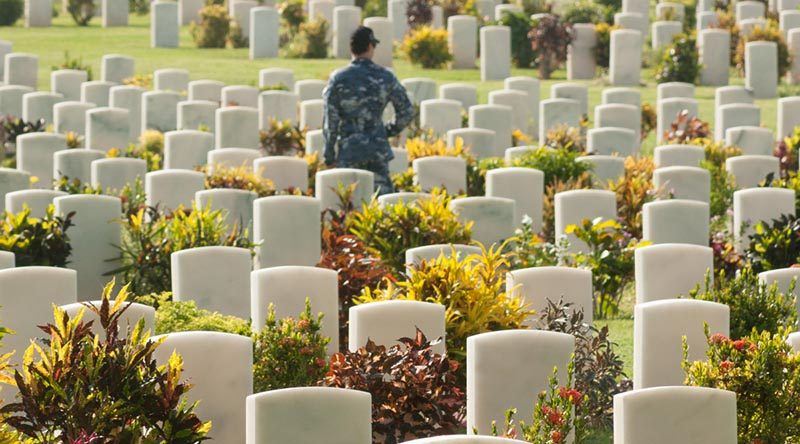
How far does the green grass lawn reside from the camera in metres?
21.7

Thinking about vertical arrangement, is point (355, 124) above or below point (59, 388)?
above

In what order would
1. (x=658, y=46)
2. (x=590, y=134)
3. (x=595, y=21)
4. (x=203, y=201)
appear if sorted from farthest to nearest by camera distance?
(x=595, y=21) < (x=658, y=46) < (x=590, y=134) < (x=203, y=201)

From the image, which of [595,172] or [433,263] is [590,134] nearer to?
[595,172]

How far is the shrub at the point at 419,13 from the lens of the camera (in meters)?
26.3

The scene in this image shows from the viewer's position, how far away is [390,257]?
1030cm

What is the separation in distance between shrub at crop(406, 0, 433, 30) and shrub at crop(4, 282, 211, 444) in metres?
20.8

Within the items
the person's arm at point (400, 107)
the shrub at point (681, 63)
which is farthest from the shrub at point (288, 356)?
the shrub at point (681, 63)

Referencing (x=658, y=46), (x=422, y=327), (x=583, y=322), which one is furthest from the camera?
(x=658, y=46)

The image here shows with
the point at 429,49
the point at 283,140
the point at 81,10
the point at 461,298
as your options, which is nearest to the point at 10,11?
the point at 81,10

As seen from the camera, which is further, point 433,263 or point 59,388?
point 433,263

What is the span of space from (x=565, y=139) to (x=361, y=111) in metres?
4.60

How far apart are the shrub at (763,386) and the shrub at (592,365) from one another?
3.37 ft

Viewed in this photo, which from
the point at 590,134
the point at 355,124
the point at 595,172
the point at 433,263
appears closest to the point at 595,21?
the point at 590,134

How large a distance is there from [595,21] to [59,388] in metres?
20.4
